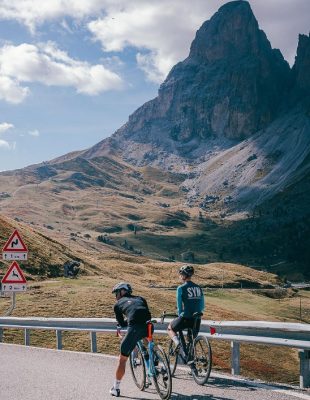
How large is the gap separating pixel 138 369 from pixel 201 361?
4.60 ft

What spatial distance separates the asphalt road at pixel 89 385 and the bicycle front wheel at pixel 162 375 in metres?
0.35

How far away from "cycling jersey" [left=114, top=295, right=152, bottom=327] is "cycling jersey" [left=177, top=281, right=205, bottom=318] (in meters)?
1.14

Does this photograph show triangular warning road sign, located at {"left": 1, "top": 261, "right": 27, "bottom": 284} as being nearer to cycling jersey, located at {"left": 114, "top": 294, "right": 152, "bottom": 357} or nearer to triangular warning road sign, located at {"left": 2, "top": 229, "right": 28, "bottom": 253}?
triangular warning road sign, located at {"left": 2, "top": 229, "right": 28, "bottom": 253}

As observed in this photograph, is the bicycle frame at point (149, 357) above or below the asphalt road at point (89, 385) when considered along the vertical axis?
above

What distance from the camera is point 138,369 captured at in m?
11.3

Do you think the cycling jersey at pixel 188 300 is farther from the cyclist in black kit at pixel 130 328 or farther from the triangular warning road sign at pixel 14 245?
the triangular warning road sign at pixel 14 245

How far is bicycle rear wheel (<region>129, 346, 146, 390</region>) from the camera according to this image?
10.7 m

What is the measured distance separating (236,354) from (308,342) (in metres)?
2.40

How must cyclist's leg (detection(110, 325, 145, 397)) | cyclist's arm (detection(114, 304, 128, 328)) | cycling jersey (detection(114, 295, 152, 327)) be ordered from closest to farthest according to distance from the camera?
cyclist's leg (detection(110, 325, 145, 397)) < cycling jersey (detection(114, 295, 152, 327)) < cyclist's arm (detection(114, 304, 128, 328))

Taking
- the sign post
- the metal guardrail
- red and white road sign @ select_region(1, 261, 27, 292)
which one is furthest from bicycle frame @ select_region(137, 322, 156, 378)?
red and white road sign @ select_region(1, 261, 27, 292)

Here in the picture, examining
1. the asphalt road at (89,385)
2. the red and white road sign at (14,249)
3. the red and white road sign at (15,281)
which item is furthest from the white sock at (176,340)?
the red and white road sign at (14,249)

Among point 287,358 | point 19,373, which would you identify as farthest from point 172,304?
point 19,373

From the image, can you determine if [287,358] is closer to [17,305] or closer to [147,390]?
[17,305]

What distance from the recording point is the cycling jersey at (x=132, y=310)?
407 inches
